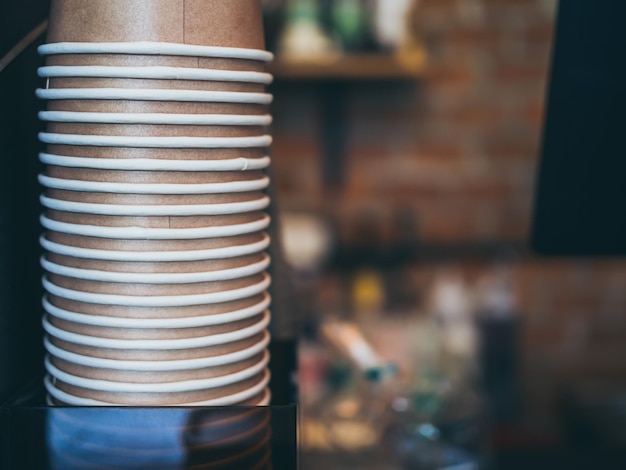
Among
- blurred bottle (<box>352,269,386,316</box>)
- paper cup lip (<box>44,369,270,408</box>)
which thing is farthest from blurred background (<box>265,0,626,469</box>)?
paper cup lip (<box>44,369,270,408</box>)

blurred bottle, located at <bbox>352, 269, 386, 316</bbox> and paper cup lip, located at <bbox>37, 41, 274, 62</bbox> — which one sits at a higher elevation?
paper cup lip, located at <bbox>37, 41, 274, 62</bbox>

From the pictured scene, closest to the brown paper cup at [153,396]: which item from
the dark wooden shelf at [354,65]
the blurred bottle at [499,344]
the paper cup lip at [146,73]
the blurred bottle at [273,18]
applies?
the paper cup lip at [146,73]

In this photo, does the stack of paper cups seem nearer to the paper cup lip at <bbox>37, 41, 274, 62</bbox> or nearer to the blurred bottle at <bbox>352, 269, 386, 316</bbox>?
the paper cup lip at <bbox>37, 41, 274, 62</bbox>

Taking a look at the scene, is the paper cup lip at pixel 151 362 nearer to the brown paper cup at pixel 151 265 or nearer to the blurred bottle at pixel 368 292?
the brown paper cup at pixel 151 265

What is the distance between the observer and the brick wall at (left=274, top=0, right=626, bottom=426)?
95.8 inches

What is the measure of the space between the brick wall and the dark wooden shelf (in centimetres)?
24

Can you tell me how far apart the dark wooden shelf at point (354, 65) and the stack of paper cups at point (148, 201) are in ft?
5.61

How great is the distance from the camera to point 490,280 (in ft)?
8.01

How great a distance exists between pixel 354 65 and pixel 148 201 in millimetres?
1784

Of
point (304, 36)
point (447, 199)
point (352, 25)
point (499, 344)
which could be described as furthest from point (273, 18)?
point (499, 344)

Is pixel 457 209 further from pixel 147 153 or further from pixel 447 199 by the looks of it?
pixel 147 153

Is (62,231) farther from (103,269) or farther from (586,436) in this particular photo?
(586,436)

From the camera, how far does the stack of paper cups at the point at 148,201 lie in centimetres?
47

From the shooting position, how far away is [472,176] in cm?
246
